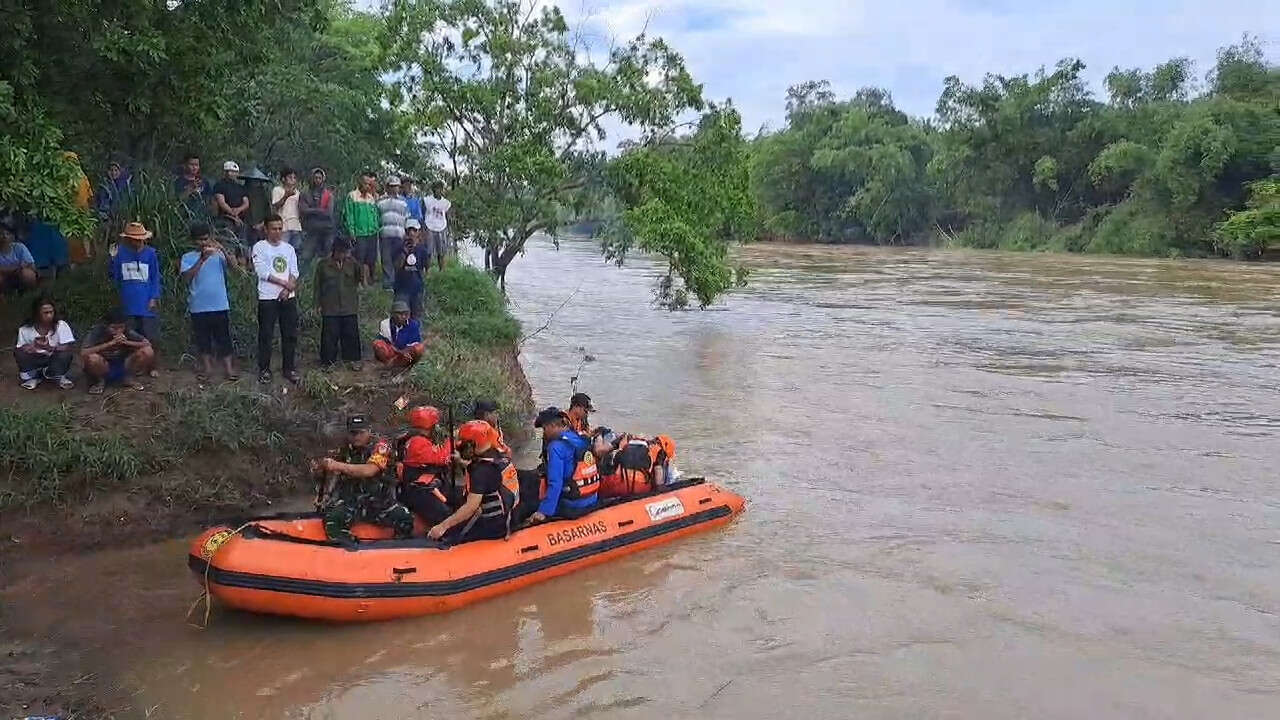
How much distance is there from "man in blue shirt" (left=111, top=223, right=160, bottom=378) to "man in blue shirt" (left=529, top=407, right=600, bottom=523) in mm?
3281

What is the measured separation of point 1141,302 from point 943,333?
23.4 feet

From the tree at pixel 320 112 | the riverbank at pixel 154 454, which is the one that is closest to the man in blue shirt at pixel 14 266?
the riverbank at pixel 154 454

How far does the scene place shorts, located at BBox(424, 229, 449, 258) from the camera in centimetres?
1256

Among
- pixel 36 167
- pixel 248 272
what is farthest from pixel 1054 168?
pixel 36 167

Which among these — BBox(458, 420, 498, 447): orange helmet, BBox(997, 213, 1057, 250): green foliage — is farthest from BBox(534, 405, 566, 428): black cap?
BBox(997, 213, 1057, 250): green foliage

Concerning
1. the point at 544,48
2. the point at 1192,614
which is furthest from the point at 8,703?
the point at 544,48

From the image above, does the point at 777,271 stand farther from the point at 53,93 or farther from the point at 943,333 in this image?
the point at 53,93

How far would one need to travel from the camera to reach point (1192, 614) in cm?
705

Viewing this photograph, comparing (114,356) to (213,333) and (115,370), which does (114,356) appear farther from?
(213,333)

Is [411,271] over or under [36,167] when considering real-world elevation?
under

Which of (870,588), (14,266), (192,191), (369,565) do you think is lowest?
(870,588)

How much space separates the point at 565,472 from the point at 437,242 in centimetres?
590

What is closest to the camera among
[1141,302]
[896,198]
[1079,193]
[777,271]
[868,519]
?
[868,519]

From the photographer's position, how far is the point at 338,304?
9.32 metres
